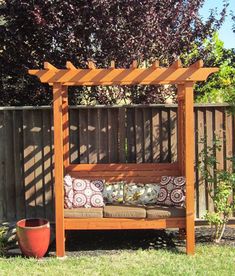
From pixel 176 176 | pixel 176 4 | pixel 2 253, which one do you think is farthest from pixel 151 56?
pixel 2 253

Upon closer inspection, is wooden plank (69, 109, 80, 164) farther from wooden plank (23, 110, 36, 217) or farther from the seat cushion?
the seat cushion

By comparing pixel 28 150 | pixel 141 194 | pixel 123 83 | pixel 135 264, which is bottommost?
pixel 135 264

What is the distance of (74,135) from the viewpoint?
22.3 ft

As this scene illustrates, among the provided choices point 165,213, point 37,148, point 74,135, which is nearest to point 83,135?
point 74,135

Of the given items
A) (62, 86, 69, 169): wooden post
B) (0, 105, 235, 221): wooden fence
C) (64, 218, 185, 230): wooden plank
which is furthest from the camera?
(0, 105, 235, 221): wooden fence

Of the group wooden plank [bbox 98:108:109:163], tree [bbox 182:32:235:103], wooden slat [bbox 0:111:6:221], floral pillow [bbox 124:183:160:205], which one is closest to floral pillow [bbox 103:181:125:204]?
floral pillow [bbox 124:183:160:205]

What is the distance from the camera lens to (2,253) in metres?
5.77

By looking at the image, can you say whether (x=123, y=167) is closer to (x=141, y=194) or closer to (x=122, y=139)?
(x=122, y=139)

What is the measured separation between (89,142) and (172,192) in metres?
1.50

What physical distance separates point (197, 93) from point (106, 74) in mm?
2954

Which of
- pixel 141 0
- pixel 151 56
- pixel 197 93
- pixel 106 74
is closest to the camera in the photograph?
pixel 106 74

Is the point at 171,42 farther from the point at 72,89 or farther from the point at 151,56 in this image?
the point at 72,89

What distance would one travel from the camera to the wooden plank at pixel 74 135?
22.2 ft

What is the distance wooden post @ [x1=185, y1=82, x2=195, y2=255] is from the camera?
553 centimetres
